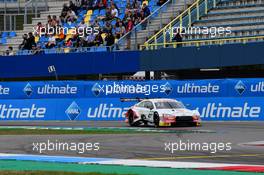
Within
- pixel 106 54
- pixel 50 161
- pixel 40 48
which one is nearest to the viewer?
pixel 50 161

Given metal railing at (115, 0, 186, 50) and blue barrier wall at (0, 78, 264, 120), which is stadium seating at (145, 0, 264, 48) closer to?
metal railing at (115, 0, 186, 50)

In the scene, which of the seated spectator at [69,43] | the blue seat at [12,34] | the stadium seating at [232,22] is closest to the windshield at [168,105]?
the stadium seating at [232,22]

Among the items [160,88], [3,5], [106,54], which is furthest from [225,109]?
[3,5]

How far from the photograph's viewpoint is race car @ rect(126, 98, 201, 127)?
27625mm

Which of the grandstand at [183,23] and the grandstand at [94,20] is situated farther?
the grandstand at [94,20]

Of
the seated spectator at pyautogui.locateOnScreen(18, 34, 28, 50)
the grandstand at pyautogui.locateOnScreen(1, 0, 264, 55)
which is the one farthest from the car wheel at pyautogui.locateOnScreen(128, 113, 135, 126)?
the seated spectator at pyautogui.locateOnScreen(18, 34, 28, 50)

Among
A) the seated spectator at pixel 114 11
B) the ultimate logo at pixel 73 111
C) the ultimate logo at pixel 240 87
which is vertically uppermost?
the seated spectator at pixel 114 11

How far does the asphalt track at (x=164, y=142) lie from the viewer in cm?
1586

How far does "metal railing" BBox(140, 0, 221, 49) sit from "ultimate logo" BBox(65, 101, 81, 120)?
19.0 ft

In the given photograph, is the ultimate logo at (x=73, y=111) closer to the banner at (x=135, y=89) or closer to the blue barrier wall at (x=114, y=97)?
the blue barrier wall at (x=114, y=97)

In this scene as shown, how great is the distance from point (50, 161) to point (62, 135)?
8.38 m

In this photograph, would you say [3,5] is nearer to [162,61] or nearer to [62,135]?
[162,61]

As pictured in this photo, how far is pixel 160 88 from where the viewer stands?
34625 millimetres

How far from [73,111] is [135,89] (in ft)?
10.1
